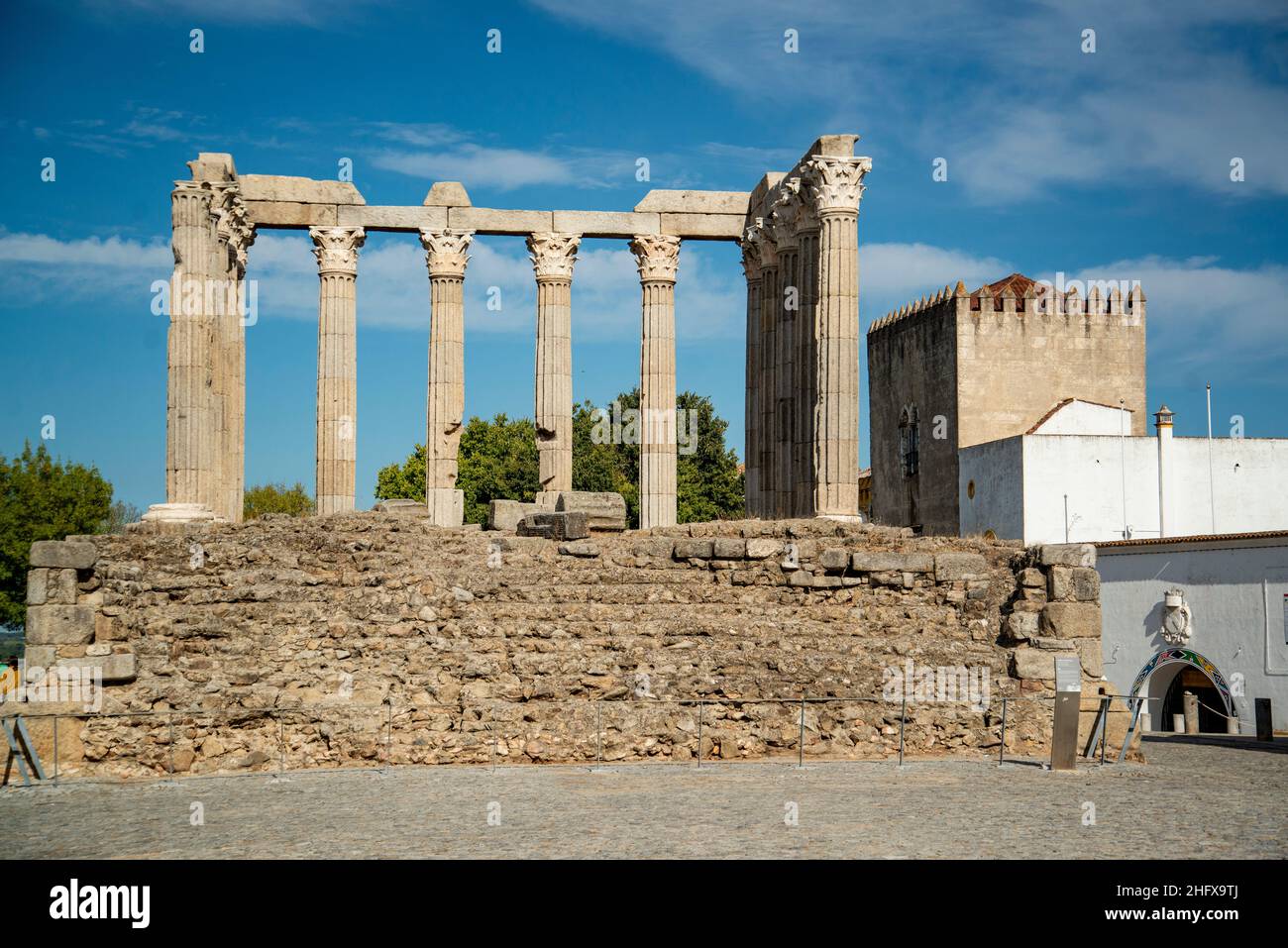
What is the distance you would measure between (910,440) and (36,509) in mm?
33308

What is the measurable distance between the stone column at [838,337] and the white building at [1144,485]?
17.4 meters

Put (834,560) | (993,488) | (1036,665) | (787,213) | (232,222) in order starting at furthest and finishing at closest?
(993,488) → (232,222) → (787,213) → (834,560) → (1036,665)

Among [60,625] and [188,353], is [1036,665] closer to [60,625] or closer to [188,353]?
[60,625]

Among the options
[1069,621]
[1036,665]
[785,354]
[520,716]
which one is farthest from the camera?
[785,354]

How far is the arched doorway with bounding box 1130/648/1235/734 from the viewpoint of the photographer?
32.2 metres

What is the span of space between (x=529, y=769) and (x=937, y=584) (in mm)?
6560

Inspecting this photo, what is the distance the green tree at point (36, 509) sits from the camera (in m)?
52.1

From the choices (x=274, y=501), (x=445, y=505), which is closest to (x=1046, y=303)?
(x=445, y=505)

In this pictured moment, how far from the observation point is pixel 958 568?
738 inches

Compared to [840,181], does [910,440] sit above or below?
below

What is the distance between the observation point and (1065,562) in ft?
58.0

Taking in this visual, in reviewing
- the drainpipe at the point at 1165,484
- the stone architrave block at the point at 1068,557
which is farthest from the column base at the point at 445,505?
the drainpipe at the point at 1165,484

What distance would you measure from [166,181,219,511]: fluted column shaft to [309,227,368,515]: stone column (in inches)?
128
